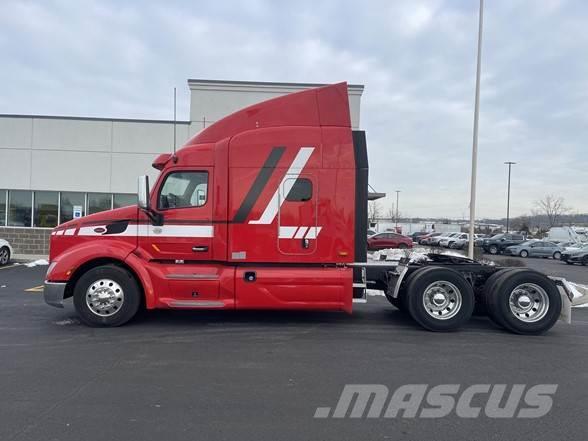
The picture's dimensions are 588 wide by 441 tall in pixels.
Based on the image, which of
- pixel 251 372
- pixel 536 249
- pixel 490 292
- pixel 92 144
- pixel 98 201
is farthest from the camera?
pixel 536 249

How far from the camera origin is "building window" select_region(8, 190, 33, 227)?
778 inches

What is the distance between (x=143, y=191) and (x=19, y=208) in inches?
635

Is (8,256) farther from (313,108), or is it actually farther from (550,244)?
(550,244)

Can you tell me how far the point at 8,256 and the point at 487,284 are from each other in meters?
16.3

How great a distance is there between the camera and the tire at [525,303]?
7.14m

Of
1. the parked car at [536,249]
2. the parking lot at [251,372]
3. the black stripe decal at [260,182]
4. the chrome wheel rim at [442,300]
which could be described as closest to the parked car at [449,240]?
the parked car at [536,249]

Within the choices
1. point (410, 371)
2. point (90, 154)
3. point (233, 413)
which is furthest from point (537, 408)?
point (90, 154)

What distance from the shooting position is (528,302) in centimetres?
723

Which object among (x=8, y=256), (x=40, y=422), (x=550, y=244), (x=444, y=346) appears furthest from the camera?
(x=550, y=244)

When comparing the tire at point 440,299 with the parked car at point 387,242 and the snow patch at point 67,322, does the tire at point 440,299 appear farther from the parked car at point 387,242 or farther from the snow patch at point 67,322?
the parked car at point 387,242

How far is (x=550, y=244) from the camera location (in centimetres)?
3494

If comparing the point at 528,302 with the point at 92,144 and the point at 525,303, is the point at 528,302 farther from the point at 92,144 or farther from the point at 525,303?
the point at 92,144
